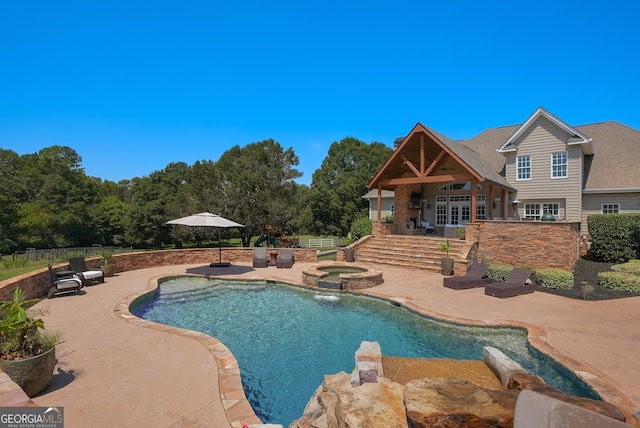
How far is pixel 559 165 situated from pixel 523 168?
184 centimetres

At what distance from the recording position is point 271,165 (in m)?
29.1

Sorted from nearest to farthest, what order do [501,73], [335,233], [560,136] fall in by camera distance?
[560,136], [501,73], [335,233]

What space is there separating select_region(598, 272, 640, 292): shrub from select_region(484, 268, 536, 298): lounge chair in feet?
8.45

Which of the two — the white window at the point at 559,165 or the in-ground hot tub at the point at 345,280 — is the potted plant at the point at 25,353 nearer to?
the in-ground hot tub at the point at 345,280

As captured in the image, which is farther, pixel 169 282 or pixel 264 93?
pixel 264 93

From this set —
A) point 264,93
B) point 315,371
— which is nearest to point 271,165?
point 264,93

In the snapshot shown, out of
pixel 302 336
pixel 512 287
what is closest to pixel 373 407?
pixel 302 336

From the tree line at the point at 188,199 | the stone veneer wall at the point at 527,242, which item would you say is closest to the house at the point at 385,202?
the tree line at the point at 188,199

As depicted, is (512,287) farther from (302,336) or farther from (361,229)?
(361,229)

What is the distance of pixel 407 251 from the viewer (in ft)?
56.7

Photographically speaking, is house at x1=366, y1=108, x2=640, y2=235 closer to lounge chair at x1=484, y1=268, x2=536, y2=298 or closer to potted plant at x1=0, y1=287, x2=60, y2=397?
lounge chair at x1=484, y1=268, x2=536, y2=298

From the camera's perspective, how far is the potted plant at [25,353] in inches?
174

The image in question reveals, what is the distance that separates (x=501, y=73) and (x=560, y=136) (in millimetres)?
5264

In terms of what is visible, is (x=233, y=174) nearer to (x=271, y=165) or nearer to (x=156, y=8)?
(x=271, y=165)
